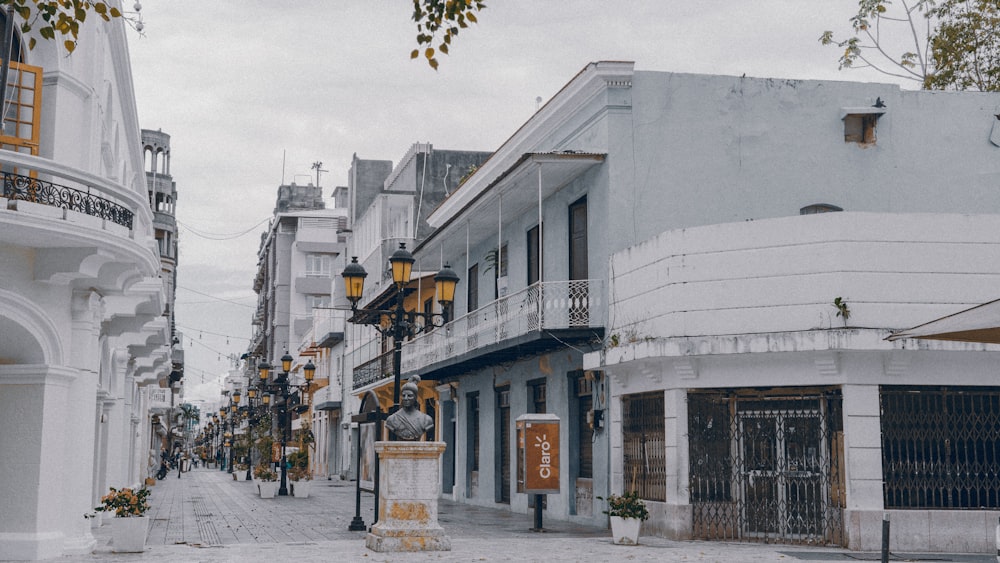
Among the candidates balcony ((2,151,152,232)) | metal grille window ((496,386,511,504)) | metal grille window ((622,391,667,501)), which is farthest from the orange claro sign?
metal grille window ((496,386,511,504))

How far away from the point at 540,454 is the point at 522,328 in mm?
4128

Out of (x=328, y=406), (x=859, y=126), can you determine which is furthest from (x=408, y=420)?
(x=328, y=406)

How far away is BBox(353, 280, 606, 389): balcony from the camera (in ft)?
63.3

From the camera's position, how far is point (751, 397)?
52.4 ft

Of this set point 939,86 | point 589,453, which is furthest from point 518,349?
point 939,86

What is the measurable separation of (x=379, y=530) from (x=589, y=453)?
6.56m

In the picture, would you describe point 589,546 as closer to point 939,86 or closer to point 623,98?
point 623,98

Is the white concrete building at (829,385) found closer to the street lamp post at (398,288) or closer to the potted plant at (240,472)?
the street lamp post at (398,288)

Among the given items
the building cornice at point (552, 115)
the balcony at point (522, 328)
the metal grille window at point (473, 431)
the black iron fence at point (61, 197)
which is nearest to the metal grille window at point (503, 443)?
the balcony at point (522, 328)

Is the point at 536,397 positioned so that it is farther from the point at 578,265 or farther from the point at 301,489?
the point at 301,489

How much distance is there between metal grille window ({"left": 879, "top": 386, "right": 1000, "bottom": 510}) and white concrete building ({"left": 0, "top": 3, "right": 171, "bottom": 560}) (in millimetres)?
10394

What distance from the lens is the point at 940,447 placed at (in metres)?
15.0

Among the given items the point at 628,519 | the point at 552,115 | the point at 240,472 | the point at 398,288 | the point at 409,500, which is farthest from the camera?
the point at 240,472

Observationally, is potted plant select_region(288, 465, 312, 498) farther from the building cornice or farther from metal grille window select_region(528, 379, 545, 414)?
metal grille window select_region(528, 379, 545, 414)
